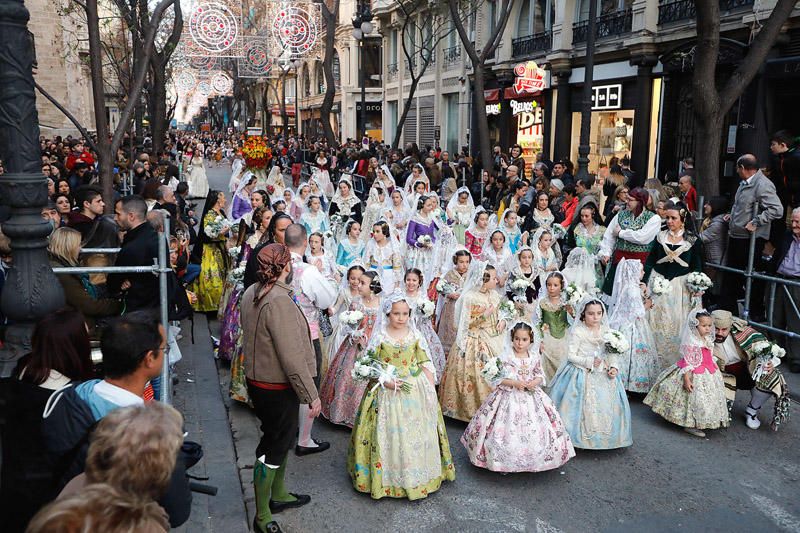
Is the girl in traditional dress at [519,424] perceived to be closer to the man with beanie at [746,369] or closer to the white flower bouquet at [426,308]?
the white flower bouquet at [426,308]

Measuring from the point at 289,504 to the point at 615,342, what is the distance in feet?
10.6

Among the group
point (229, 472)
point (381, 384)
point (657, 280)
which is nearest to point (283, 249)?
point (381, 384)

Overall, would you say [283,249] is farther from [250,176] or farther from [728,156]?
[728,156]

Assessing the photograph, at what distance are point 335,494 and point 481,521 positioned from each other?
122 centimetres

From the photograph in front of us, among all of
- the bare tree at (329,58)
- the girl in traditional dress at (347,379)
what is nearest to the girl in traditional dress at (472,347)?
the girl in traditional dress at (347,379)

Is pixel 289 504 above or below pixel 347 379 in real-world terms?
below

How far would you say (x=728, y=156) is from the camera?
1602 centimetres

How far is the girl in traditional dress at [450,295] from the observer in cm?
836

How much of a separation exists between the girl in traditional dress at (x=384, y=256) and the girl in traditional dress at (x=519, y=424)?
4.23 m

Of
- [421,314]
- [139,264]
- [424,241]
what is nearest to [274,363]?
[139,264]

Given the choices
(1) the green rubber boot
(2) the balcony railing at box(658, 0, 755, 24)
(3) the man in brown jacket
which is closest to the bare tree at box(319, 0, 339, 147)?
(2) the balcony railing at box(658, 0, 755, 24)

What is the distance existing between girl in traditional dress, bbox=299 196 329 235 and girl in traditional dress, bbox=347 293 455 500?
675 cm

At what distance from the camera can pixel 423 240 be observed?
443 inches

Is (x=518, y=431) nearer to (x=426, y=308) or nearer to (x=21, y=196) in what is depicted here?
(x=426, y=308)
